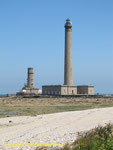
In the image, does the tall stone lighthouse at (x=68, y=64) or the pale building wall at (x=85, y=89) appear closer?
the tall stone lighthouse at (x=68, y=64)

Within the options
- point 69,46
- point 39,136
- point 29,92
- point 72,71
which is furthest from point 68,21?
point 39,136

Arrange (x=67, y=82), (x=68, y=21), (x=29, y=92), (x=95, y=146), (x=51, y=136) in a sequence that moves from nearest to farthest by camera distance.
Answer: (x=95, y=146)
(x=51, y=136)
(x=67, y=82)
(x=68, y=21)
(x=29, y=92)

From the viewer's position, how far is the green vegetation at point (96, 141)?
10.0 meters

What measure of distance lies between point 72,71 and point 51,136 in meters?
61.0

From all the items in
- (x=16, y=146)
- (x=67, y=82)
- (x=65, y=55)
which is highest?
(x=65, y=55)

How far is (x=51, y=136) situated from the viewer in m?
13.0

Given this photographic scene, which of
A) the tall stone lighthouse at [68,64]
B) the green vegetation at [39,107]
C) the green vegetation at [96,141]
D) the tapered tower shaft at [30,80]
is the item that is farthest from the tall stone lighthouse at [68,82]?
the green vegetation at [96,141]

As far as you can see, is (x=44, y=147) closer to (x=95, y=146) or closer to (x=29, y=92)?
(x=95, y=146)

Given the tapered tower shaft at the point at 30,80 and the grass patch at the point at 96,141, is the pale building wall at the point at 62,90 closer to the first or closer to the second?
the tapered tower shaft at the point at 30,80

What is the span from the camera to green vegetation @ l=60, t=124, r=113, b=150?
394 inches

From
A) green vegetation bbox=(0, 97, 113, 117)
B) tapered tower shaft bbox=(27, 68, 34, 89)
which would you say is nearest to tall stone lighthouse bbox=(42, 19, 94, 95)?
tapered tower shaft bbox=(27, 68, 34, 89)

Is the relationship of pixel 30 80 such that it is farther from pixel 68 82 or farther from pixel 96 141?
pixel 96 141

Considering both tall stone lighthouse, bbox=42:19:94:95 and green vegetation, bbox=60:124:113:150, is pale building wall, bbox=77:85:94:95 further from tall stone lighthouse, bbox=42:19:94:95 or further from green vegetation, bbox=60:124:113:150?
green vegetation, bbox=60:124:113:150

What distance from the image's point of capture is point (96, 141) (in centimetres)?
1062
